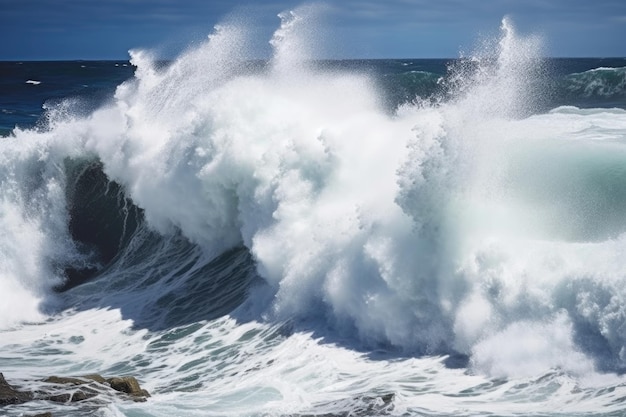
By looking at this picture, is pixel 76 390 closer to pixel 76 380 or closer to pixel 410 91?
pixel 76 380

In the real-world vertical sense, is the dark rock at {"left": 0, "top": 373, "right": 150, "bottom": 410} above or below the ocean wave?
below

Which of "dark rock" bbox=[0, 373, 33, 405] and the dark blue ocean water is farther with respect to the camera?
the dark blue ocean water

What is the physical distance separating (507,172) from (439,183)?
7.44 feet

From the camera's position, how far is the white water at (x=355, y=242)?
10383 millimetres

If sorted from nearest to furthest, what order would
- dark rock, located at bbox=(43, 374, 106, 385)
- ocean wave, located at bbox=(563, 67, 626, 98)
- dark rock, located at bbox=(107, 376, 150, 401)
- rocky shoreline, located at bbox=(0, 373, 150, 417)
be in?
rocky shoreline, located at bbox=(0, 373, 150, 417) → dark rock, located at bbox=(107, 376, 150, 401) → dark rock, located at bbox=(43, 374, 106, 385) → ocean wave, located at bbox=(563, 67, 626, 98)

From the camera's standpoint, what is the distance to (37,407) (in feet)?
33.2

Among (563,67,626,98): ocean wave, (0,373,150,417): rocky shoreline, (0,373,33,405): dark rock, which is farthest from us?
(563,67,626,98): ocean wave

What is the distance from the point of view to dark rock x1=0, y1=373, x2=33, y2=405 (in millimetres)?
10172

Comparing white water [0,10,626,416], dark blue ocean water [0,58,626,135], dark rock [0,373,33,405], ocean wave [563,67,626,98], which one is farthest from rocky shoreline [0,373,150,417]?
ocean wave [563,67,626,98]

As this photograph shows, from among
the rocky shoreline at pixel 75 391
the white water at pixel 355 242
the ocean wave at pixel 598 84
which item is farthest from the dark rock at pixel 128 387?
Result: the ocean wave at pixel 598 84

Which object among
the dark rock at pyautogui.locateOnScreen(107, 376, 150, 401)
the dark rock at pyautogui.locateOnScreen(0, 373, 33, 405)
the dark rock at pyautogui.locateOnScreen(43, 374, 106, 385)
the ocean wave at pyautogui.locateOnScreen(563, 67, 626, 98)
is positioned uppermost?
the ocean wave at pyautogui.locateOnScreen(563, 67, 626, 98)

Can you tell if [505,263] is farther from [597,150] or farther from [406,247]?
[597,150]

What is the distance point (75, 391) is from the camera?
417 inches

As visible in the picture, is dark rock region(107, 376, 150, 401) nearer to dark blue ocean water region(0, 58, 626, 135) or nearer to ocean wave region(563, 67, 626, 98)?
dark blue ocean water region(0, 58, 626, 135)
